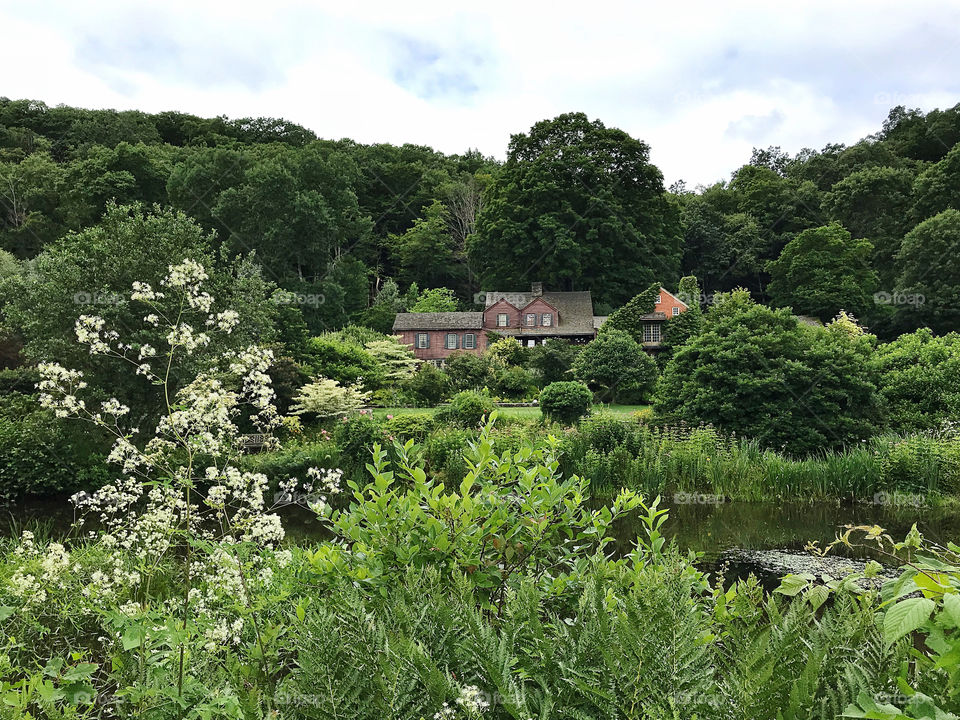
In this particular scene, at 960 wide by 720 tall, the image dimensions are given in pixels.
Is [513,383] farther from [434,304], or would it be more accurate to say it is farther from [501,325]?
[434,304]

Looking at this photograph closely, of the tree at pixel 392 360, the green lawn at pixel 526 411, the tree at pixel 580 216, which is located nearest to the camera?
the green lawn at pixel 526 411

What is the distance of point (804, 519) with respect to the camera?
1062cm

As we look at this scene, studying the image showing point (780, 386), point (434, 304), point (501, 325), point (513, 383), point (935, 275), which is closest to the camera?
point (780, 386)

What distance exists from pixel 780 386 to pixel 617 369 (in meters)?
10.1

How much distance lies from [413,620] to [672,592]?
0.75 meters

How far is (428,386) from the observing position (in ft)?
80.3

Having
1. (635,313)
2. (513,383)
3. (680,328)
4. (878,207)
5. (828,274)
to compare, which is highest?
(878,207)

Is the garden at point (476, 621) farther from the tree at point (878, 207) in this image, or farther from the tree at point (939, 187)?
the tree at point (878, 207)

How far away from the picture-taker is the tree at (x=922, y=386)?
14.5 metres

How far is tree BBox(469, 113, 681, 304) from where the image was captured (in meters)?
41.8

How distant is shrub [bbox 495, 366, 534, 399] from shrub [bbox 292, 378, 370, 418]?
30.2 feet

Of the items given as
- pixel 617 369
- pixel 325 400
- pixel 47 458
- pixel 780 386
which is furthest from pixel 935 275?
pixel 47 458

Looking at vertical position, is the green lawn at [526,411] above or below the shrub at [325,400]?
below

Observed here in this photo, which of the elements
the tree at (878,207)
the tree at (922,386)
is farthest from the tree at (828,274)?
the tree at (922,386)
